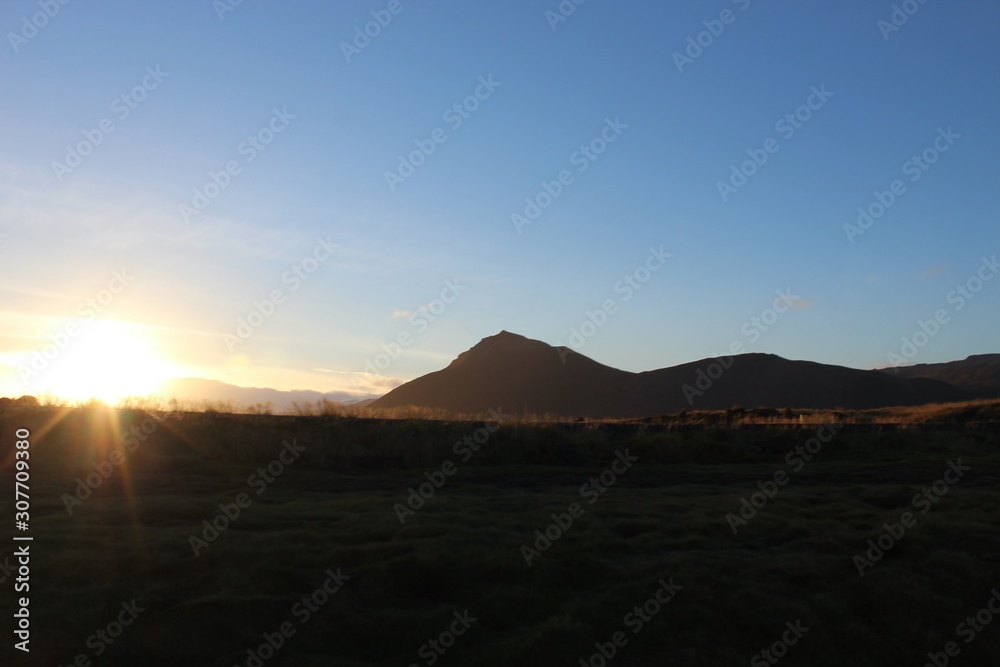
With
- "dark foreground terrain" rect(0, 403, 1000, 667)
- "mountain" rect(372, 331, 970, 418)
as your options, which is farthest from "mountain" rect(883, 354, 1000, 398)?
"dark foreground terrain" rect(0, 403, 1000, 667)

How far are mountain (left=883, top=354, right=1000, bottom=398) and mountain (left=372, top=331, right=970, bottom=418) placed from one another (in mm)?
5477

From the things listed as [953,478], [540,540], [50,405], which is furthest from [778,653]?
[50,405]

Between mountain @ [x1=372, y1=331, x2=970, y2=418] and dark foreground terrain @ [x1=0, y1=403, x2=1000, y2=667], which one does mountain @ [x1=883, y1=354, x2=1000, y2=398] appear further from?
dark foreground terrain @ [x1=0, y1=403, x2=1000, y2=667]

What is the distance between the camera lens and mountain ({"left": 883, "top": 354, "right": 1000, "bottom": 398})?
3014 inches

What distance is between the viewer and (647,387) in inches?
2827

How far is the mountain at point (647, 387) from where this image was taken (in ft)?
222

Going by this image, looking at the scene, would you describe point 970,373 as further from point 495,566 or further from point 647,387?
point 495,566

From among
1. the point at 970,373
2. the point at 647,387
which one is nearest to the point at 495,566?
the point at 647,387

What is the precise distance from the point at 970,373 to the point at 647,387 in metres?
47.1

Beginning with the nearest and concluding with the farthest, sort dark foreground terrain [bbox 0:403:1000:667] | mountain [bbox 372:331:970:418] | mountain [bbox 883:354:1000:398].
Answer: dark foreground terrain [bbox 0:403:1000:667] < mountain [bbox 372:331:970:418] < mountain [bbox 883:354:1000:398]

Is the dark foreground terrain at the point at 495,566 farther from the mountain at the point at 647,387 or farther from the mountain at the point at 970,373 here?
the mountain at the point at 970,373

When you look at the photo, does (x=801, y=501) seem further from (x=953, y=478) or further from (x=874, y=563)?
(x=953, y=478)

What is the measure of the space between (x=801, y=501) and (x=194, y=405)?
56.0 ft

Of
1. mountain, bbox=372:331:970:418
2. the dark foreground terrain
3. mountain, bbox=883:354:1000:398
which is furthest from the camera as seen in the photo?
mountain, bbox=883:354:1000:398
